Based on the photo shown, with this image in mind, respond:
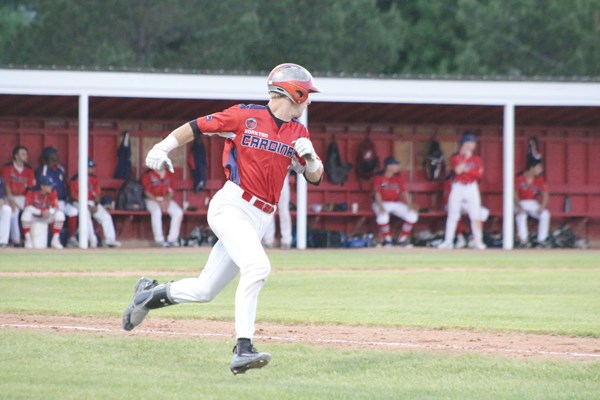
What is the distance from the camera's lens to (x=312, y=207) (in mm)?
23906

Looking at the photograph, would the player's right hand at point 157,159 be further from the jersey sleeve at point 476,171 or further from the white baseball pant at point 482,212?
the white baseball pant at point 482,212

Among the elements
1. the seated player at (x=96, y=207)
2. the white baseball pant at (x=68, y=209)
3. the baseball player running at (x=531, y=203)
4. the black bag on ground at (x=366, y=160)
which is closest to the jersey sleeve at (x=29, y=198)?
the white baseball pant at (x=68, y=209)

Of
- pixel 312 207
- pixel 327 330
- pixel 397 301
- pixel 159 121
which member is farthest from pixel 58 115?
pixel 327 330

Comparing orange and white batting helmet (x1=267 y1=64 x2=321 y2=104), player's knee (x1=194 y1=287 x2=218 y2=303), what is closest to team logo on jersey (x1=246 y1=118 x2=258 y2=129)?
orange and white batting helmet (x1=267 y1=64 x2=321 y2=104)

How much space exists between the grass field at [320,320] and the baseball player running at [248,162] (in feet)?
2.36

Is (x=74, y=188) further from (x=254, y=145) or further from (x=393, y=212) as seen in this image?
(x=254, y=145)

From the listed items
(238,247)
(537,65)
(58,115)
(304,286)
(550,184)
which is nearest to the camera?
(238,247)

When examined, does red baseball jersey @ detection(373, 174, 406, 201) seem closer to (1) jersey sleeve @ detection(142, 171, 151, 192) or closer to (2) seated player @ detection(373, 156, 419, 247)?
(2) seated player @ detection(373, 156, 419, 247)

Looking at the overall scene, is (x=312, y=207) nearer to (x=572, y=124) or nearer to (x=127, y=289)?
(x=572, y=124)

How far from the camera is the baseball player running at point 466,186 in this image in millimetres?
22938

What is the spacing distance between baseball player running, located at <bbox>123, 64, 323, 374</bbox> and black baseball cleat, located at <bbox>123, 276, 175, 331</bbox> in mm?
181

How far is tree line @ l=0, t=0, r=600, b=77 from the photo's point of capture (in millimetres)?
35875

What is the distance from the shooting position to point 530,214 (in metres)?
24.6

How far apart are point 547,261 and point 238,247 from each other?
1300 centimetres
